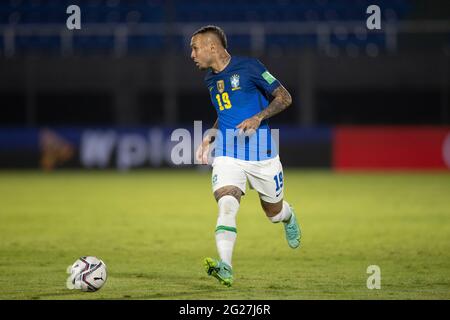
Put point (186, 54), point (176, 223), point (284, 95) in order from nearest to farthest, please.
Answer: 1. point (284, 95)
2. point (176, 223)
3. point (186, 54)

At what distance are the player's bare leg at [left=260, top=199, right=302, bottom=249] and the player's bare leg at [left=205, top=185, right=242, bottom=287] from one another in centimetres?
74

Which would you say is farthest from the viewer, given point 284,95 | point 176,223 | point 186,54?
point 186,54

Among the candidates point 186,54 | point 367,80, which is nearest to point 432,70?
point 367,80

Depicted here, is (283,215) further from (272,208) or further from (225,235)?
(225,235)

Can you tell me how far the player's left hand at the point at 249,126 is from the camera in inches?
306

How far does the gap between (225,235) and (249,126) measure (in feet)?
A: 3.14

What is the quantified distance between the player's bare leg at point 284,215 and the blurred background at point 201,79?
14.2 meters

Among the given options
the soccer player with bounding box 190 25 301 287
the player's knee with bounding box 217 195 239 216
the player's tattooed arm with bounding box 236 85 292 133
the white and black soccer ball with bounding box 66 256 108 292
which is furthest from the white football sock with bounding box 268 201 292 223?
the white and black soccer ball with bounding box 66 256 108 292

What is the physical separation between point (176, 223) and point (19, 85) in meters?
13.2

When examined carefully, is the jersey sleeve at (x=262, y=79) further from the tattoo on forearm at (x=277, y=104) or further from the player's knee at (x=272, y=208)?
the player's knee at (x=272, y=208)

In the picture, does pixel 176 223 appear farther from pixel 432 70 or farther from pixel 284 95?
pixel 432 70

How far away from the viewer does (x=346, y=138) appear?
23.3 meters

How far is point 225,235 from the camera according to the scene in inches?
303

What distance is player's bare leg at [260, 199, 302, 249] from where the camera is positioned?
8680 millimetres
